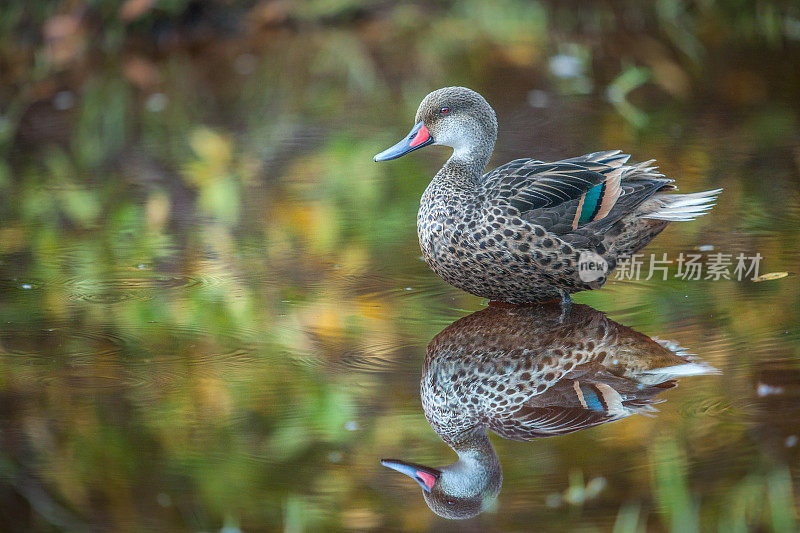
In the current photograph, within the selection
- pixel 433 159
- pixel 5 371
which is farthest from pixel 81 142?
pixel 5 371

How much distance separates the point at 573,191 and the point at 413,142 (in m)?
0.70

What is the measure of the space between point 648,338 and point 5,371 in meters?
2.17

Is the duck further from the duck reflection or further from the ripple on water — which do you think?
the ripple on water

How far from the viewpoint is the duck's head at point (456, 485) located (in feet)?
8.45

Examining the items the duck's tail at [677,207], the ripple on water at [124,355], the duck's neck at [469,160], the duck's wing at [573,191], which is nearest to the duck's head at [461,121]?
the duck's neck at [469,160]

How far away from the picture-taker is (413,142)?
13.1ft

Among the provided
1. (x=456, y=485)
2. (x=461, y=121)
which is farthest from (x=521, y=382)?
(x=461, y=121)

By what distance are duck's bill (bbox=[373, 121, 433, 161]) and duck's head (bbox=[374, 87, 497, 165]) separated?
19mm

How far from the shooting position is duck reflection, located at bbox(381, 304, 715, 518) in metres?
2.72

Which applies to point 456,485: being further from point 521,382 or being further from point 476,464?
point 521,382

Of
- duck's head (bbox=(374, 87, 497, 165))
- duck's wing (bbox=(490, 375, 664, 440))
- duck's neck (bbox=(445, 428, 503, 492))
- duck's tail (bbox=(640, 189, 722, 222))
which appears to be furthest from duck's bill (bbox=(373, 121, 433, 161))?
duck's neck (bbox=(445, 428, 503, 492))

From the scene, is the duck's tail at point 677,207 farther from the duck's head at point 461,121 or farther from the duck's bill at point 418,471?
the duck's bill at point 418,471

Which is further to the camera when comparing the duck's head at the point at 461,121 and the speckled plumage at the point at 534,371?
the duck's head at the point at 461,121

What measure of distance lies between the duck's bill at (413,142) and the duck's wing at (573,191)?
33cm
